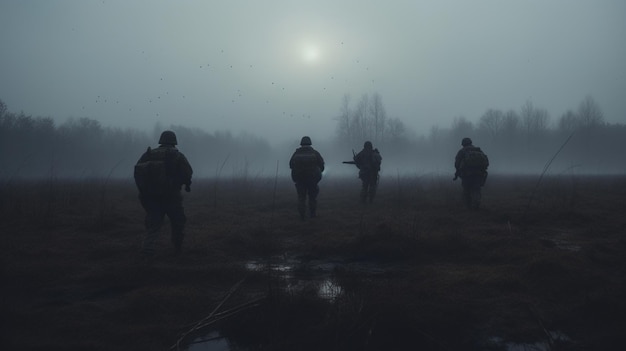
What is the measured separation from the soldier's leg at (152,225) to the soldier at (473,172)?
24.0 ft

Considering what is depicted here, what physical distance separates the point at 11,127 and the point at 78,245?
48.6 meters

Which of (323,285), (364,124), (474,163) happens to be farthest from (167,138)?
(364,124)

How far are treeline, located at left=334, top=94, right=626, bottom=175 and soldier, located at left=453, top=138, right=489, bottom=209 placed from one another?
40.2 meters

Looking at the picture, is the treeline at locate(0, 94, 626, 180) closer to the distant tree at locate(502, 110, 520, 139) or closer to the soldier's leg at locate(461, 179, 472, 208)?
the distant tree at locate(502, 110, 520, 139)

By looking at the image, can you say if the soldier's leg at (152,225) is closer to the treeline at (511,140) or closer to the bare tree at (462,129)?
the treeline at (511,140)

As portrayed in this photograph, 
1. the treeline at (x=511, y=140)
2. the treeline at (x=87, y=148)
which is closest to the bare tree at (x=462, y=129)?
the treeline at (x=511, y=140)

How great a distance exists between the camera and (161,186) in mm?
5281

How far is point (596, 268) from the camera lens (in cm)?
435

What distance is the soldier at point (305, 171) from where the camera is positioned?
8875mm

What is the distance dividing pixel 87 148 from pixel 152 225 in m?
61.8

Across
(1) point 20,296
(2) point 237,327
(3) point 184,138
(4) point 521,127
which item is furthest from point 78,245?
(3) point 184,138

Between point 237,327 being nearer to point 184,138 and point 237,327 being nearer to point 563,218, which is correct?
point 563,218

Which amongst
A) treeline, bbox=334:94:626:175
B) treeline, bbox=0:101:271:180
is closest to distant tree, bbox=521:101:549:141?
treeline, bbox=334:94:626:175

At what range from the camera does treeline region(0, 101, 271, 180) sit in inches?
1523
